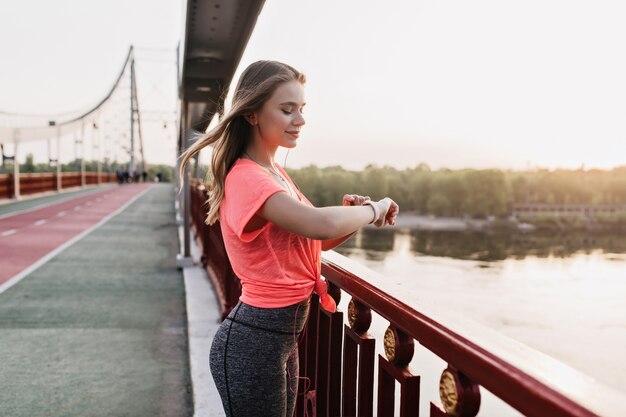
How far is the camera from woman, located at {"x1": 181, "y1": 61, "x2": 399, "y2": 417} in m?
1.41

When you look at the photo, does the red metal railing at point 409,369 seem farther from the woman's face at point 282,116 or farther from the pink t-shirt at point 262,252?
the woman's face at point 282,116

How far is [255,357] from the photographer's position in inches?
57.2

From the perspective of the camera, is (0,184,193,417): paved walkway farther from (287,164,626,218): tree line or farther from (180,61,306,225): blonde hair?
(287,164,626,218): tree line

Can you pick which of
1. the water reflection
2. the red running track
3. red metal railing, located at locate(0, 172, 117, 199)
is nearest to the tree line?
the water reflection

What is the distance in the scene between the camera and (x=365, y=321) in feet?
5.51

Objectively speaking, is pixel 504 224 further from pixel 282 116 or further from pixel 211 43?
pixel 282 116

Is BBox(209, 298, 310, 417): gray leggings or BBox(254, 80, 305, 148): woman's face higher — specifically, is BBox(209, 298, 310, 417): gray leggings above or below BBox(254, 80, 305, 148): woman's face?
below

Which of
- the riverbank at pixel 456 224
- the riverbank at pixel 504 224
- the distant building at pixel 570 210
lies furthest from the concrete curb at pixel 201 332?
the riverbank at pixel 456 224

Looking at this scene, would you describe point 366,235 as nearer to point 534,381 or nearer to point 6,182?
point 6,182

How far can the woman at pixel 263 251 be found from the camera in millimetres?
1414

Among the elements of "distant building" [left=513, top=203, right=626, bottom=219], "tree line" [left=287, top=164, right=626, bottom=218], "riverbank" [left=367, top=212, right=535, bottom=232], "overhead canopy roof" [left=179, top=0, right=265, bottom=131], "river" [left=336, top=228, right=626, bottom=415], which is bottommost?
"river" [left=336, top=228, right=626, bottom=415]

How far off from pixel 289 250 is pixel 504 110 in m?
186

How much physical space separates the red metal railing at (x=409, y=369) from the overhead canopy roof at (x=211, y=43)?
137 centimetres

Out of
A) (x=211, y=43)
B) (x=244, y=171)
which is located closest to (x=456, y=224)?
(x=211, y=43)
